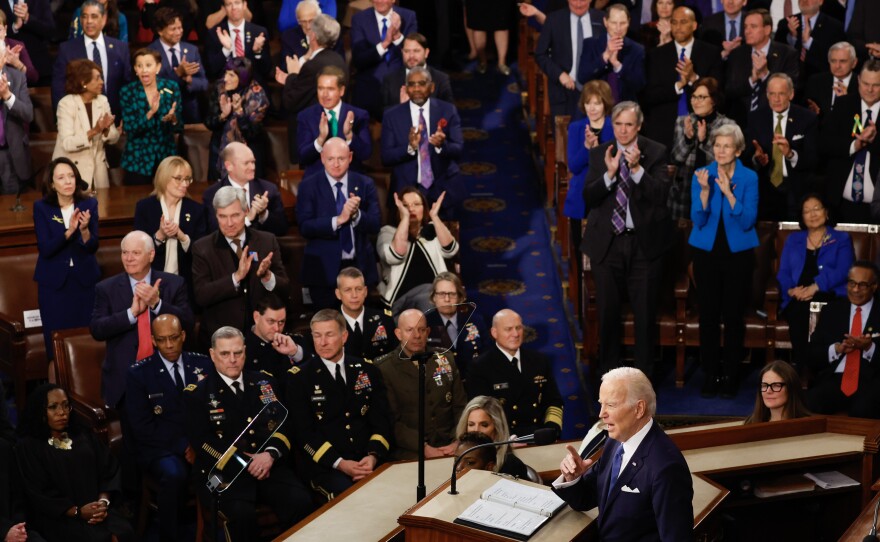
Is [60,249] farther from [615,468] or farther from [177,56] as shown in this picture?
[615,468]

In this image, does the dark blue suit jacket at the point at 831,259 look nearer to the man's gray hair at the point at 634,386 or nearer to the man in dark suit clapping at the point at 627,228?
the man in dark suit clapping at the point at 627,228

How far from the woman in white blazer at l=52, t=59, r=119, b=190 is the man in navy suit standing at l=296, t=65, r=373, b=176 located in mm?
1014

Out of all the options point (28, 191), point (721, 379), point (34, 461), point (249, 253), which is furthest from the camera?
point (28, 191)

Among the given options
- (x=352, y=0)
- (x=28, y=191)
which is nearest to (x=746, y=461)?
(x=28, y=191)

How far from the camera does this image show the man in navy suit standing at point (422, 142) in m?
7.10

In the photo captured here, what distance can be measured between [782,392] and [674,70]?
2.94 m

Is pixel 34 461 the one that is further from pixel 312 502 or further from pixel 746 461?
pixel 746 461

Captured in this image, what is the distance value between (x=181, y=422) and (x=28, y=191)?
2.30m

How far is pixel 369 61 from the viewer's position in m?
8.05

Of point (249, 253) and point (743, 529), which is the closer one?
point (743, 529)

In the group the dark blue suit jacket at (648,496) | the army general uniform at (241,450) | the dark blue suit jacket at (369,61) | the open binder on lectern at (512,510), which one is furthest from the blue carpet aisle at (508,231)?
the dark blue suit jacket at (648,496)

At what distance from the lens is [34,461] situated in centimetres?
543

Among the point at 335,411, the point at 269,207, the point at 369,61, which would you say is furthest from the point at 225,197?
the point at 369,61

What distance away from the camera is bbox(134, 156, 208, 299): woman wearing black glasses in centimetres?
643
